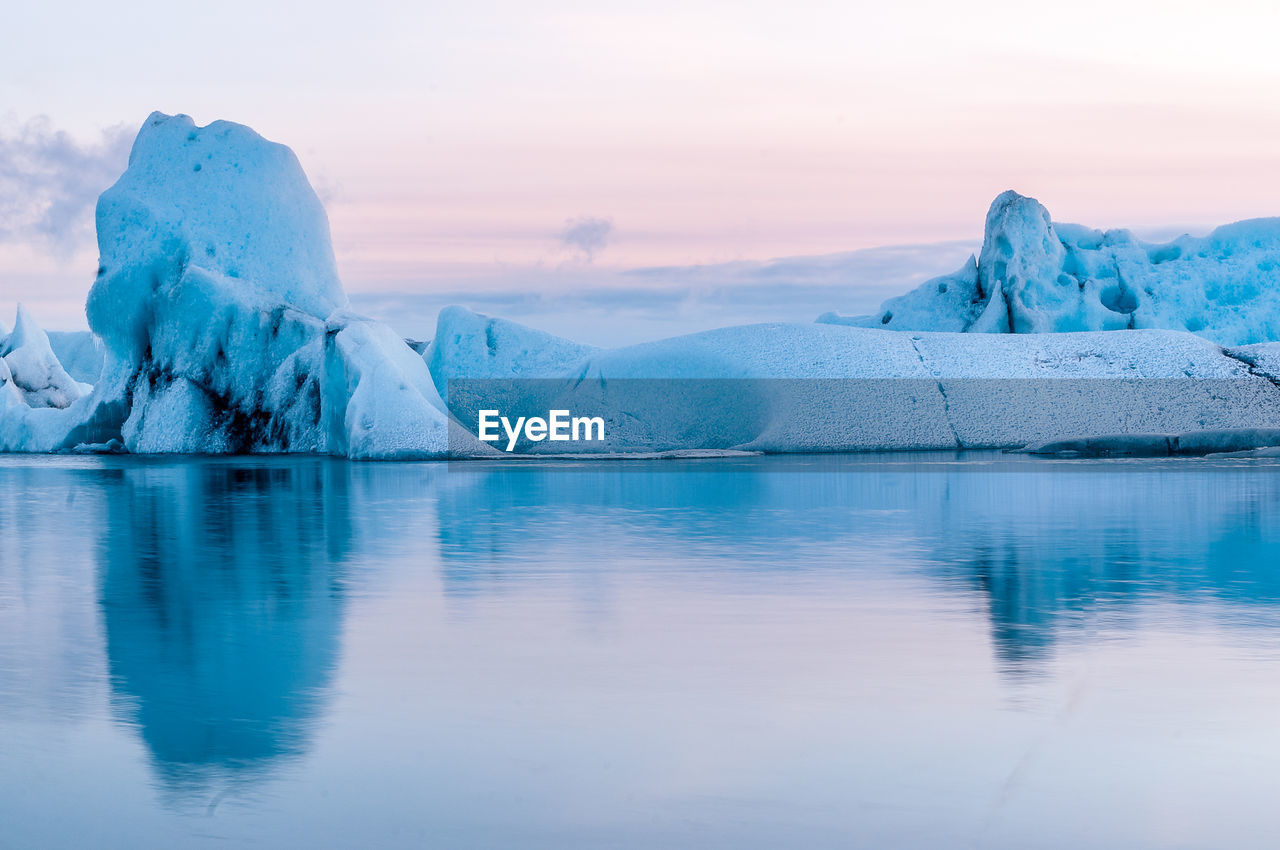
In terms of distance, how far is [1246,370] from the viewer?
35.7 m

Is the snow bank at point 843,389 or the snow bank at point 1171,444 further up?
the snow bank at point 843,389

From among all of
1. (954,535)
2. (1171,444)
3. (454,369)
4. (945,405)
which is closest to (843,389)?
(945,405)

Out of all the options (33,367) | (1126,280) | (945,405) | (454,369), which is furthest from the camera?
(1126,280)

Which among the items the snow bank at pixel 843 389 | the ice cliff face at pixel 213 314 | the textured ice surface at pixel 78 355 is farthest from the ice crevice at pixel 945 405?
the textured ice surface at pixel 78 355

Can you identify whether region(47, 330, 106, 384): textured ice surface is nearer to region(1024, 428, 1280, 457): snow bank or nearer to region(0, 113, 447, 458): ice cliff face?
region(0, 113, 447, 458): ice cliff face

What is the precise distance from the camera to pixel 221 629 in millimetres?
6215

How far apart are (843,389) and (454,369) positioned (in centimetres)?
955

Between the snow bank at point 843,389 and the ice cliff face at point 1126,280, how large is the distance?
7.52 meters

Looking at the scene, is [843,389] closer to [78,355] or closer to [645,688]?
[645,688]

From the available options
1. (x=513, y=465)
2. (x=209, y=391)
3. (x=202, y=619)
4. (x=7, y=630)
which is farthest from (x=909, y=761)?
(x=209, y=391)

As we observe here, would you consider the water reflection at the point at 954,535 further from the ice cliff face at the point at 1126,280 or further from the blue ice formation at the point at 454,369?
the ice cliff face at the point at 1126,280

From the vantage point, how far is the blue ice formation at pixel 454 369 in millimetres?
31672

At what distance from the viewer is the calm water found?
3.35m

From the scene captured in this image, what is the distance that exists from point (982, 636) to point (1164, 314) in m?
41.5
